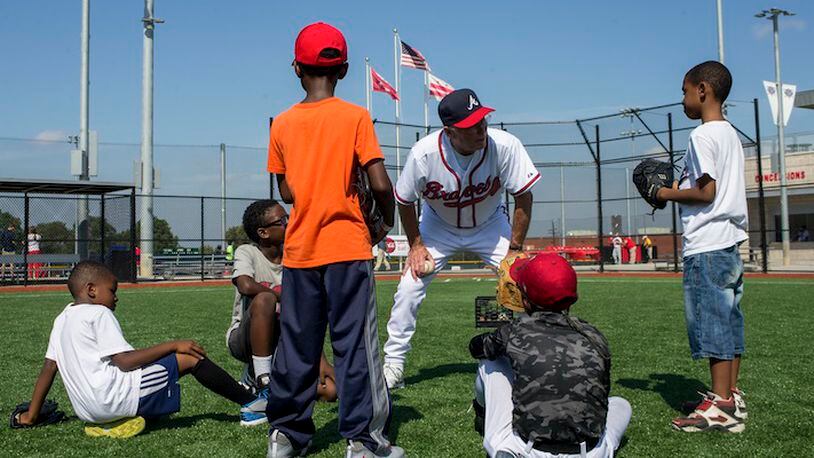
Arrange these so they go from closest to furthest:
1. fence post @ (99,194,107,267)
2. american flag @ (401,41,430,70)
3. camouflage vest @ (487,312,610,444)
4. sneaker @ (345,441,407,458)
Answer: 1. camouflage vest @ (487,312,610,444)
2. sneaker @ (345,441,407,458)
3. fence post @ (99,194,107,267)
4. american flag @ (401,41,430,70)

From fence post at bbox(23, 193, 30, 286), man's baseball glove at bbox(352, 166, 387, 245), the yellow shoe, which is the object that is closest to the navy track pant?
man's baseball glove at bbox(352, 166, 387, 245)

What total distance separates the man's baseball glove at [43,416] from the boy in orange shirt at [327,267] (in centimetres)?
158

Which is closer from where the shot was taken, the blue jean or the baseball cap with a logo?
the blue jean

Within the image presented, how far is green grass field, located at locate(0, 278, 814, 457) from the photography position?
3.77m

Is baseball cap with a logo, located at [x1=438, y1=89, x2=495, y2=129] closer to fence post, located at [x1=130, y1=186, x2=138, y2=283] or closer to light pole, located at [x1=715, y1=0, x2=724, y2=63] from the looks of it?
fence post, located at [x1=130, y1=186, x2=138, y2=283]

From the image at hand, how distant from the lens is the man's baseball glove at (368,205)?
3.58 m

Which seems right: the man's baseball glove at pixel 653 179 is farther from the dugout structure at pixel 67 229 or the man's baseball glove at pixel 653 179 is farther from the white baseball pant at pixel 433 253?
the dugout structure at pixel 67 229

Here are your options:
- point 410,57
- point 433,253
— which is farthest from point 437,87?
point 433,253

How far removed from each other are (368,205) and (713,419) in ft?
7.34

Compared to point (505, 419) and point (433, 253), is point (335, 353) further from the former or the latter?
point (433, 253)

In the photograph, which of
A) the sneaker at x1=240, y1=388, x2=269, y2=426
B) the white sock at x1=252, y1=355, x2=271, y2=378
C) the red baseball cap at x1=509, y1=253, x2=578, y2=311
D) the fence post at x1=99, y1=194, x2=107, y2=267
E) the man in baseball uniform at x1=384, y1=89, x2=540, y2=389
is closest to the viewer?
the red baseball cap at x1=509, y1=253, x2=578, y2=311

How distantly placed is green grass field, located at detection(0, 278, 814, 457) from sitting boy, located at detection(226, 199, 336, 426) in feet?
0.85

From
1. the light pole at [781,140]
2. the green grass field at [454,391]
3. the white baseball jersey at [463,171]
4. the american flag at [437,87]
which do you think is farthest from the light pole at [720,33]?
the white baseball jersey at [463,171]

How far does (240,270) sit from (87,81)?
25115mm
